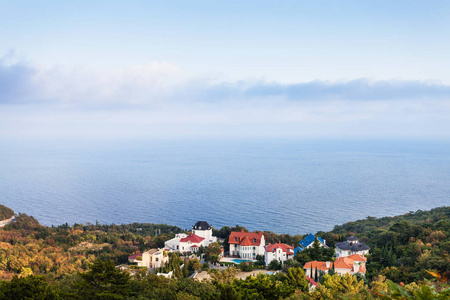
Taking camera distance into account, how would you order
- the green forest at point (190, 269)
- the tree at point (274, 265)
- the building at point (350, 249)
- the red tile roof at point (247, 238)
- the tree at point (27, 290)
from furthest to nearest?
the red tile roof at point (247, 238) < the building at point (350, 249) < the tree at point (274, 265) < the green forest at point (190, 269) < the tree at point (27, 290)

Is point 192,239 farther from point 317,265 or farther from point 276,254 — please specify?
point 317,265

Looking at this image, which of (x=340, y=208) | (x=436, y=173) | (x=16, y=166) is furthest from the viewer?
(x=16, y=166)

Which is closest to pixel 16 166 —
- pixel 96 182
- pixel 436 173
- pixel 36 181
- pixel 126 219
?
pixel 36 181

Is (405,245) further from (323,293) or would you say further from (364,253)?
(323,293)

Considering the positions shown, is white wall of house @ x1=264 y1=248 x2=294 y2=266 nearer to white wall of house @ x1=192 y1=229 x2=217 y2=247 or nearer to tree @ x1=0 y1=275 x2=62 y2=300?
white wall of house @ x1=192 y1=229 x2=217 y2=247

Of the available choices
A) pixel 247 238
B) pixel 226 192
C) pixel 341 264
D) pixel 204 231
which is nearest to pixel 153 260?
pixel 204 231

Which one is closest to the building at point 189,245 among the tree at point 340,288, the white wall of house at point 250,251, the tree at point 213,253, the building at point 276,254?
the tree at point 213,253

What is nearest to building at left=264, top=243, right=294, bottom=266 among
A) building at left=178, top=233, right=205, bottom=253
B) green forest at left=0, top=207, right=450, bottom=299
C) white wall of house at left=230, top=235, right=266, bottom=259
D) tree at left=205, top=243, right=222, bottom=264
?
green forest at left=0, top=207, right=450, bottom=299

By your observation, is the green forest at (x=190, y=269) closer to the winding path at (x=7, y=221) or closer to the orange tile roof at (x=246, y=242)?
the winding path at (x=7, y=221)
